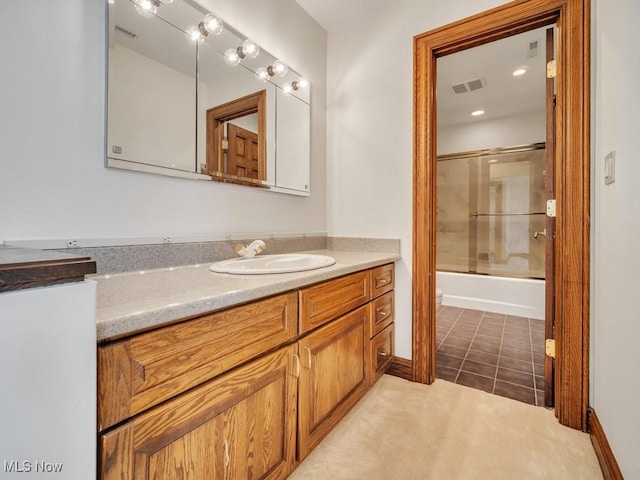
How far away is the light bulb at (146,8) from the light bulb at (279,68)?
67cm

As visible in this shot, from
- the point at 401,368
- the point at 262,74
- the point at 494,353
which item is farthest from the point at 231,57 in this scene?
the point at 494,353

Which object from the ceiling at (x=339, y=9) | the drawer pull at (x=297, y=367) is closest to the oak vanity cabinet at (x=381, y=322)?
the drawer pull at (x=297, y=367)

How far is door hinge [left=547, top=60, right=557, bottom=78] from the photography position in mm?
1533

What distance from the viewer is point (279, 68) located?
1.77 metres

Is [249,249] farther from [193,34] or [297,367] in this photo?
[193,34]

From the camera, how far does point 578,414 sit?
1431mm

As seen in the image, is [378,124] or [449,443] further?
[378,124]

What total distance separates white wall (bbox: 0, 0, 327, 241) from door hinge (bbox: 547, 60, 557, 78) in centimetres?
188

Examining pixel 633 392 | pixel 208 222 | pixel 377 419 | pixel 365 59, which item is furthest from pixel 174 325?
pixel 365 59

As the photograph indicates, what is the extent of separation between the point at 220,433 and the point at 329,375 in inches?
21.8

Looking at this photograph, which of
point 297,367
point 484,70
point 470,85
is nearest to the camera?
point 297,367

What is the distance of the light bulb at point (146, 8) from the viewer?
3.79 feet

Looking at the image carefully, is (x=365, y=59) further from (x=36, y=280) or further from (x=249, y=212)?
(x=36, y=280)

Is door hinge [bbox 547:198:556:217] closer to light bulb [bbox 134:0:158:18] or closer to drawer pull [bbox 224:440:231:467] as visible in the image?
drawer pull [bbox 224:440:231:467]
